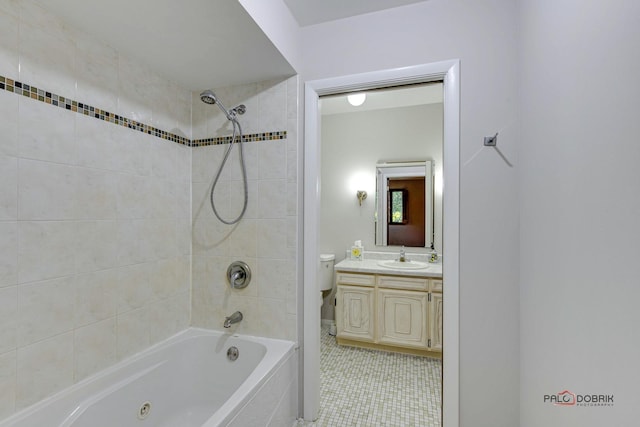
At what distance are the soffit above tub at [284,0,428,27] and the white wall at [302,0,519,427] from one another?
0.96 feet

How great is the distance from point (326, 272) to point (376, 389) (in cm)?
128

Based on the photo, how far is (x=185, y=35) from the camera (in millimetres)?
1341

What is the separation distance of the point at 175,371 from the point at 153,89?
1.70m

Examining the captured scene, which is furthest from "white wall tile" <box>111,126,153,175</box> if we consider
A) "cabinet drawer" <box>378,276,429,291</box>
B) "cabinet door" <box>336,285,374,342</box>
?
"cabinet drawer" <box>378,276,429,291</box>

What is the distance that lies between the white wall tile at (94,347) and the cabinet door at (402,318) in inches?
80.5

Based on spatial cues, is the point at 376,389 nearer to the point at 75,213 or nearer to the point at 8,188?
the point at 75,213

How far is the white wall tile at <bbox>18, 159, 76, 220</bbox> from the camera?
3.62ft

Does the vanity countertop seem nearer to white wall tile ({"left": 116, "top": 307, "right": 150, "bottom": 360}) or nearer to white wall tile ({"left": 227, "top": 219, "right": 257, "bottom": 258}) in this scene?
white wall tile ({"left": 227, "top": 219, "right": 257, "bottom": 258})

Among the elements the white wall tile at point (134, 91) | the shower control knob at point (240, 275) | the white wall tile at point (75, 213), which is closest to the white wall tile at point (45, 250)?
the white wall tile at point (75, 213)

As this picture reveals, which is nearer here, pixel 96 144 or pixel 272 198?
pixel 96 144

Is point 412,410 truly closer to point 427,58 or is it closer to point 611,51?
point 611,51

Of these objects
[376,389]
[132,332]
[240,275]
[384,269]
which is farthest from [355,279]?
[132,332]

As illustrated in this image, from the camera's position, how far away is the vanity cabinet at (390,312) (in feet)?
8.16

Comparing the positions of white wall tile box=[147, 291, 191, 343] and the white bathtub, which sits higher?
white wall tile box=[147, 291, 191, 343]
